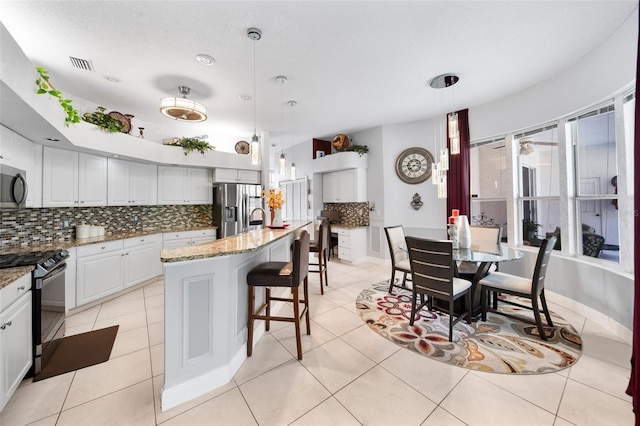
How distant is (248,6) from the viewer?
197 cm

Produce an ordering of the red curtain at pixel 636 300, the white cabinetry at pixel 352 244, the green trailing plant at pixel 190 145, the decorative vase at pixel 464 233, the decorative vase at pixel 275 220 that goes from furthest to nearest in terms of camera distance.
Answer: the white cabinetry at pixel 352 244 → the green trailing plant at pixel 190 145 → the decorative vase at pixel 275 220 → the decorative vase at pixel 464 233 → the red curtain at pixel 636 300

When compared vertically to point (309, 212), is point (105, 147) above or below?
above

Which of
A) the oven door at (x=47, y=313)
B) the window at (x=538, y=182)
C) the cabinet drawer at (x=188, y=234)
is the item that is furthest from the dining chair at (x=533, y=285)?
the cabinet drawer at (x=188, y=234)

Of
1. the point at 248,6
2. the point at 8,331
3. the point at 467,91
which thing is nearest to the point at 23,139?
the point at 8,331

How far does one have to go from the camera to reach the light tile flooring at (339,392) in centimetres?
151

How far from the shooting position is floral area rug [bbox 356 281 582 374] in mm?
2006

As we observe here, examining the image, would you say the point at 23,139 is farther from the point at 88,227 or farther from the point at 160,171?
Answer: the point at 160,171

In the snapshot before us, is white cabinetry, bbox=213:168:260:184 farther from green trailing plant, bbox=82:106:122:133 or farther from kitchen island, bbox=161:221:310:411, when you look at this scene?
kitchen island, bbox=161:221:310:411

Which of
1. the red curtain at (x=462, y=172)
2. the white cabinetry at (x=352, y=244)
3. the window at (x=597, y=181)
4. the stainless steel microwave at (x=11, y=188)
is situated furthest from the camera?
the white cabinetry at (x=352, y=244)

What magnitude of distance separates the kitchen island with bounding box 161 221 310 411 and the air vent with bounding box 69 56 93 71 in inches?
101

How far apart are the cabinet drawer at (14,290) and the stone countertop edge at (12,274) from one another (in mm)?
33

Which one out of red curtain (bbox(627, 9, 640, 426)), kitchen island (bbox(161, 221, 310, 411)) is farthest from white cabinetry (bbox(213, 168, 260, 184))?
red curtain (bbox(627, 9, 640, 426))

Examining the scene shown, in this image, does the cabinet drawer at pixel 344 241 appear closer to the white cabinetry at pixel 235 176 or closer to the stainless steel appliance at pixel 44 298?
the white cabinetry at pixel 235 176

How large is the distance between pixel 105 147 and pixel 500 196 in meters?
6.09
